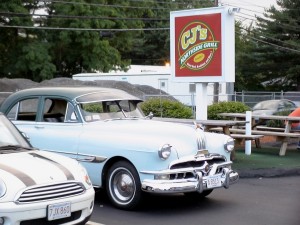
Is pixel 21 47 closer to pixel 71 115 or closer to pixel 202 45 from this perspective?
pixel 202 45

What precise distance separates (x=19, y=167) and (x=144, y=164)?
2281mm

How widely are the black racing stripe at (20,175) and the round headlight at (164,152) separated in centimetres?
→ 235

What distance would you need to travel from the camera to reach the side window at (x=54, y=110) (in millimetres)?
8867

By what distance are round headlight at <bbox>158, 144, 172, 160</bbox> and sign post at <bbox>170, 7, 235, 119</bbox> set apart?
650 centimetres

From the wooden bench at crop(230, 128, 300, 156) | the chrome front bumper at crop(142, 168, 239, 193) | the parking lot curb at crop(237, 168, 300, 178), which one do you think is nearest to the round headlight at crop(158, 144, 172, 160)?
the chrome front bumper at crop(142, 168, 239, 193)

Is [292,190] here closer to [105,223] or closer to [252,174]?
[252,174]

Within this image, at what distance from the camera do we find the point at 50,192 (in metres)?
5.62

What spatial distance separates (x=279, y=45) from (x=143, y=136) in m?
37.4

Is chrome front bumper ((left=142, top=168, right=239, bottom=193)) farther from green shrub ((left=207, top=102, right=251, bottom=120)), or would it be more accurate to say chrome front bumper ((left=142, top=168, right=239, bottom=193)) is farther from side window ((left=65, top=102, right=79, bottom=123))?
green shrub ((left=207, top=102, right=251, bottom=120))

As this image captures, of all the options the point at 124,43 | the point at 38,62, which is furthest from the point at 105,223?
the point at 124,43

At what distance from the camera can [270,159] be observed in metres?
13.1

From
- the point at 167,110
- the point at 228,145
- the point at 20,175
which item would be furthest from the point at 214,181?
the point at 167,110

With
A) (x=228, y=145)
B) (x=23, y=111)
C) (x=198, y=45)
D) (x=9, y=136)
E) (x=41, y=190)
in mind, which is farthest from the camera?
(x=198, y=45)

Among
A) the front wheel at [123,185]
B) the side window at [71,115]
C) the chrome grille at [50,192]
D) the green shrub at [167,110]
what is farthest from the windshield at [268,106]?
the chrome grille at [50,192]
